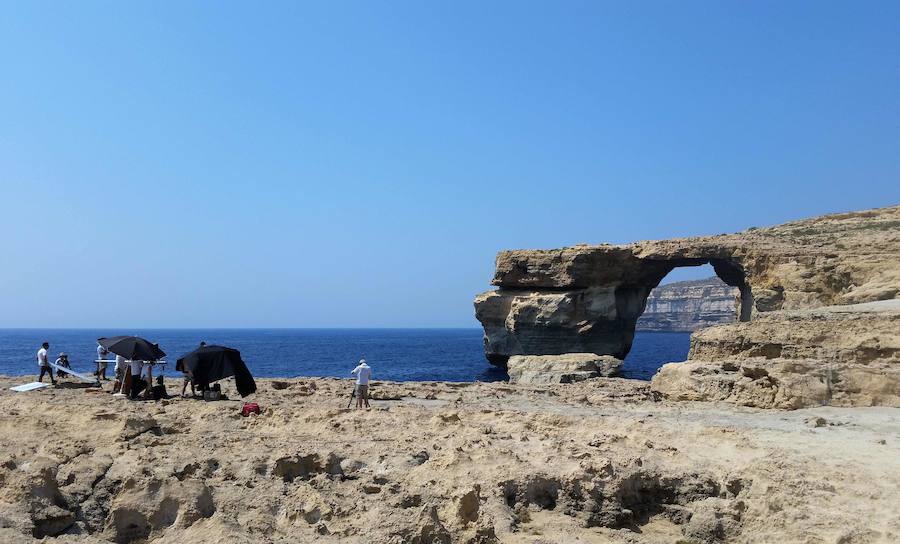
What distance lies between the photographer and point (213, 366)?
1460 centimetres

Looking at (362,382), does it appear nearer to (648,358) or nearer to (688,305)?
(648,358)

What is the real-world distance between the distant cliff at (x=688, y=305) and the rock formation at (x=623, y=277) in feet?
270

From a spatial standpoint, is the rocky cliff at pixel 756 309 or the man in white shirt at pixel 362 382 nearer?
the man in white shirt at pixel 362 382

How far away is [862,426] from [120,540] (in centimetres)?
1273

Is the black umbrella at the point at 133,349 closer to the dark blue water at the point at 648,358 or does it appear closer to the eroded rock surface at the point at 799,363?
the eroded rock surface at the point at 799,363

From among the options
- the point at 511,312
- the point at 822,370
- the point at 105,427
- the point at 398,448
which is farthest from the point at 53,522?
the point at 511,312

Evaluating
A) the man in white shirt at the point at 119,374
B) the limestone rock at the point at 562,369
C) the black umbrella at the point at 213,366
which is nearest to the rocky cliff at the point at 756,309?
the limestone rock at the point at 562,369

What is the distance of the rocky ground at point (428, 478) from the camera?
279 inches

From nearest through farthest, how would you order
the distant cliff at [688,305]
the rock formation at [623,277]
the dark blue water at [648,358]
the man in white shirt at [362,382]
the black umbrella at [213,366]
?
1. the black umbrella at [213,366]
2. the man in white shirt at [362,382]
3. the rock formation at [623,277]
4. the dark blue water at [648,358]
5. the distant cliff at [688,305]

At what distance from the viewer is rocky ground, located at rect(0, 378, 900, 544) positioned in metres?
7.07

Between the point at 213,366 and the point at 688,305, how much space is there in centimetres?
16092

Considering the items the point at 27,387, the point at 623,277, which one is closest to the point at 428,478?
the point at 27,387

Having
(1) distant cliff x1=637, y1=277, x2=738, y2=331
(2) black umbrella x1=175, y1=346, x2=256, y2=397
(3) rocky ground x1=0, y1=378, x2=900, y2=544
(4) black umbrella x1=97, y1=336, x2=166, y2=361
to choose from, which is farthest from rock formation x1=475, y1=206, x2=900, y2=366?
(1) distant cliff x1=637, y1=277, x2=738, y2=331

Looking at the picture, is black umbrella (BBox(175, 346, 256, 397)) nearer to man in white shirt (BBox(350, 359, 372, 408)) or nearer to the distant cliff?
man in white shirt (BBox(350, 359, 372, 408))
